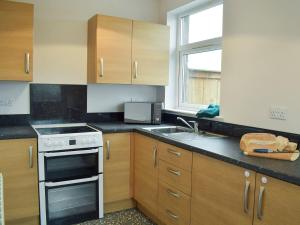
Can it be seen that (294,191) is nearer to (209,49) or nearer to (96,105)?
(209,49)

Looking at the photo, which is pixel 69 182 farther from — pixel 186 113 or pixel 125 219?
pixel 186 113

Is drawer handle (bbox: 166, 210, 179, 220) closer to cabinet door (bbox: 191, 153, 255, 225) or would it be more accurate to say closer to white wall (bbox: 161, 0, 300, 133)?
cabinet door (bbox: 191, 153, 255, 225)

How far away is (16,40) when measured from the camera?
98.8 inches

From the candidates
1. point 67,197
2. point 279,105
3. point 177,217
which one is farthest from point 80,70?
point 279,105

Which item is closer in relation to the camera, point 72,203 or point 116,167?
A: point 72,203

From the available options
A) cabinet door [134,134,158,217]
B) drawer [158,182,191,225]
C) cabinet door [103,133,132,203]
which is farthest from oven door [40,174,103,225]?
drawer [158,182,191,225]

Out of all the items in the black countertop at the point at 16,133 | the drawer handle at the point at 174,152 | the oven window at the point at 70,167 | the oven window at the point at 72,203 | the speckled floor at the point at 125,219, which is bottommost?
the speckled floor at the point at 125,219

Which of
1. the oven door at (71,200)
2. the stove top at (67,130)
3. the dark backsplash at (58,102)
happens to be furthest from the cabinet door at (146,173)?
the dark backsplash at (58,102)

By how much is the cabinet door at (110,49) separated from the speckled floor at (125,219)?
1.35 meters

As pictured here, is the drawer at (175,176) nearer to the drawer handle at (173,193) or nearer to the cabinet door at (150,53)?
the drawer handle at (173,193)

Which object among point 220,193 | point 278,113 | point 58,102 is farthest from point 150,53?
point 220,193

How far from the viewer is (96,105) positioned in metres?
3.27

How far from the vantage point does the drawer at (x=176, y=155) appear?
209 centimetres

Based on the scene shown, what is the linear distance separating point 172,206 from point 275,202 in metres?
1.02
